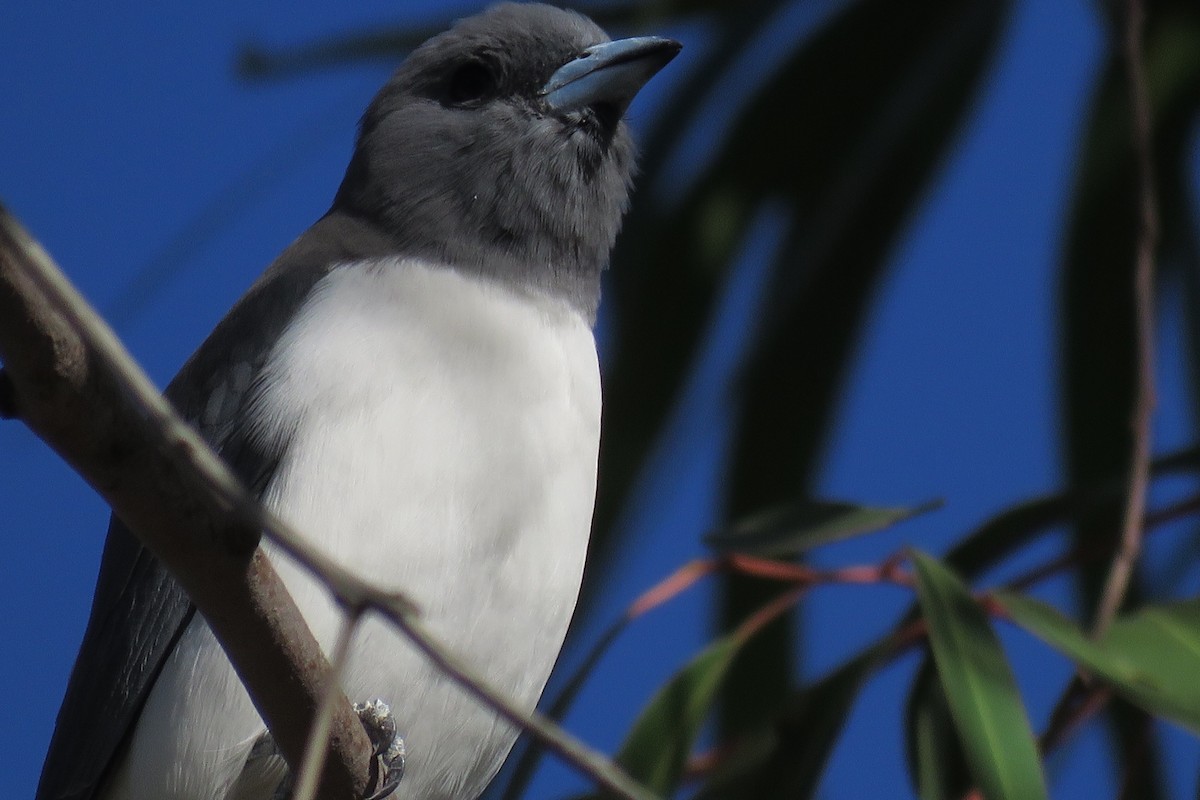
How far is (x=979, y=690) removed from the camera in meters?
2.06

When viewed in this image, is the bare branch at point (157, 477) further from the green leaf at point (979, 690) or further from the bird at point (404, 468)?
the green leaf at point (979, 690)

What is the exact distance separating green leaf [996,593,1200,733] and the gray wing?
108cm

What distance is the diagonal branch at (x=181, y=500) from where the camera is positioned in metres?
1.00

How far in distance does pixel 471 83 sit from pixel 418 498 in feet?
3.49

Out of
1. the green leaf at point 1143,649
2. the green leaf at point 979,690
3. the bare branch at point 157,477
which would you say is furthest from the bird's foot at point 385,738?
the green leaf at point 1143,649

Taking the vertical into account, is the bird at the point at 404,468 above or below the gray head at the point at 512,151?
below

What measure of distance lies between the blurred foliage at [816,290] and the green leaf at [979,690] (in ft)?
0.83

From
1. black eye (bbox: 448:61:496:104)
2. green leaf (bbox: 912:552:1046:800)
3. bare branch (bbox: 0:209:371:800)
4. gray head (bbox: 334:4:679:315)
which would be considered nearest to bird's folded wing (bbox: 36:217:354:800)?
gray head (bbox: 334:4:679:315)

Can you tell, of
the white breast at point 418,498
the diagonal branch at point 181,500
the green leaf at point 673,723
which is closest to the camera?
the diagonal branch at point 181,500

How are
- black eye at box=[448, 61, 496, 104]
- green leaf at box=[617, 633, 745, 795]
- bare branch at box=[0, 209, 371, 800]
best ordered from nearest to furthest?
bare branch at box=[0, 209, 371, 800] < green leaf at box=[617, 633, 745, 795] < black eye at box=[448, 61, 496, 104]

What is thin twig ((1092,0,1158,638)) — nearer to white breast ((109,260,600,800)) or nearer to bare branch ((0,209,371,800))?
white breast ((109,260,600,800))

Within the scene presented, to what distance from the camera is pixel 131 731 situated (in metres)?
2.29

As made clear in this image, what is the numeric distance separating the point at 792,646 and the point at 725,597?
17 centimetres

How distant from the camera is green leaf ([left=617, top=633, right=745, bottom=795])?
2.53m
